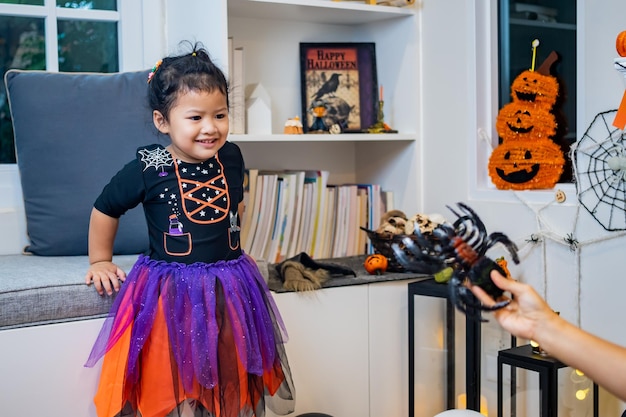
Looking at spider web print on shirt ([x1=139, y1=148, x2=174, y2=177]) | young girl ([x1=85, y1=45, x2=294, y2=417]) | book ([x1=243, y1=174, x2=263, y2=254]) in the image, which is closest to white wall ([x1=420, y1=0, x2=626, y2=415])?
book ([x1=243, y1=174, x2=263, y2=254])

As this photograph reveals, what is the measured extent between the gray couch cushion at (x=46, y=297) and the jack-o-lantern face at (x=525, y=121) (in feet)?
3.34

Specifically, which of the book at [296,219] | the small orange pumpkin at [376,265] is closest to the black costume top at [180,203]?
the small orange pumpkin at [376,265]

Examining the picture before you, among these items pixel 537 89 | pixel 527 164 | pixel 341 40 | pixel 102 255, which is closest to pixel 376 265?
pixel 527 164

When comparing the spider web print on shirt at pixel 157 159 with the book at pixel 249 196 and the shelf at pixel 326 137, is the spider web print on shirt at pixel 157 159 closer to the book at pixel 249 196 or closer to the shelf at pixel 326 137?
the shelf at pixel 326 137

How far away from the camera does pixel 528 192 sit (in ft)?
6.40

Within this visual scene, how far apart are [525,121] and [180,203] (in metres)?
0.90

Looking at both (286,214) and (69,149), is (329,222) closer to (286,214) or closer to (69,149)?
(286,214)

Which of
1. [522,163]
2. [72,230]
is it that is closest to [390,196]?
[522,163]

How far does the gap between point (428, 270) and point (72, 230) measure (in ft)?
4.18

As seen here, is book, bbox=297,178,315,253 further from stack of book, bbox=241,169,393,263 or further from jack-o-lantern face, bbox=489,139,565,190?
jack-o-lantern face, bbox=489,139,565,190

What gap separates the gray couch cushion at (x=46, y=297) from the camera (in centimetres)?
153

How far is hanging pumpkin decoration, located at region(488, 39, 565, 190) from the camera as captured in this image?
6.28ft

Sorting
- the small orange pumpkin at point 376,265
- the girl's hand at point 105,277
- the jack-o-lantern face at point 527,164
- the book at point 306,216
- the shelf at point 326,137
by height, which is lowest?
the small orange pumpkin at point 376,265

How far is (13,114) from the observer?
1973mm
